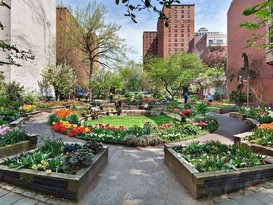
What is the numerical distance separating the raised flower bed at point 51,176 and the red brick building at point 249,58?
55.4ft

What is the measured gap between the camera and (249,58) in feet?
68.0

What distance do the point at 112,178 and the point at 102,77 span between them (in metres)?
23.5

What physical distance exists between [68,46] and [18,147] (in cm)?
2484

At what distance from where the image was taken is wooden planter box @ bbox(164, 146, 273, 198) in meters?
2.95

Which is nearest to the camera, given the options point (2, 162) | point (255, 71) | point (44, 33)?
point (2, 162)

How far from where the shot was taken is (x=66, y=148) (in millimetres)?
4223

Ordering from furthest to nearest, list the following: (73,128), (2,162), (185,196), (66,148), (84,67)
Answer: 1. (84,67)
2. (73,128)
3. (66,148)
4. (2,162)
5. (185,196)

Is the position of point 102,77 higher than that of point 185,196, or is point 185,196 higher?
point 102,77

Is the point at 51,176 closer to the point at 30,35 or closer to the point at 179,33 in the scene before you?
the point at 30,35

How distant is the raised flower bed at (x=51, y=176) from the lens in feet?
9.41

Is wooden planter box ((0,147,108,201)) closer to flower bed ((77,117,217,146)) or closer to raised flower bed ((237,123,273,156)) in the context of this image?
flower bed ((77,117,217,146))

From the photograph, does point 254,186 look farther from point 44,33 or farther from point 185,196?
point 44,33

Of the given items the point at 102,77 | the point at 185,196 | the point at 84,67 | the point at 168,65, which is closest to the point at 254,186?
the point at 185,196

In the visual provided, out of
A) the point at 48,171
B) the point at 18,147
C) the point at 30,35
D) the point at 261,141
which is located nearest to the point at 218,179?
the point at 48,171
